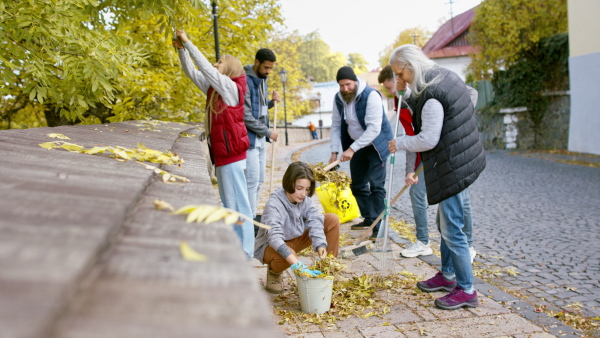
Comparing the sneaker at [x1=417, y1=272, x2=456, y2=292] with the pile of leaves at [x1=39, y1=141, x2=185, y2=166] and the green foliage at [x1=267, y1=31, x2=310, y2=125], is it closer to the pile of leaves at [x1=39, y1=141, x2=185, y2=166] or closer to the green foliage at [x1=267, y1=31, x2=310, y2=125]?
the pile of leaves at [x1=39, y1=141, x2=185, y2=166]

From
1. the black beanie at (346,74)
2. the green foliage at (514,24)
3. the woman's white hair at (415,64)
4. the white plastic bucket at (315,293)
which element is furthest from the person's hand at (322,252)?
the green foliage at (514,24)

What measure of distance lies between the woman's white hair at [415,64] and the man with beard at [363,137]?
226 centimetres

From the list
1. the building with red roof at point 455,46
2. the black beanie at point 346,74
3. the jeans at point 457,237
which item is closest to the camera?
the jeans at point 457,237

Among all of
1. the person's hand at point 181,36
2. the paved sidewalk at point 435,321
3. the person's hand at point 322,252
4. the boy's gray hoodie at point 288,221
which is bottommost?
the paved sidewalk at point 435,321

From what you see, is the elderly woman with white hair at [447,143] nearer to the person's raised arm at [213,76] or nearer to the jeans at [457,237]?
the jeans at [457,237]

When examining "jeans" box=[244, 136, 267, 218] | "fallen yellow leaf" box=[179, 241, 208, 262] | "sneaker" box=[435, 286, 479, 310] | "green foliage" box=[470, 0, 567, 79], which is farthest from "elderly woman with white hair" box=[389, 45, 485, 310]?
"green foliage" box=[470, 0, 567, 79]

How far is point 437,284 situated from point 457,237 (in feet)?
1.79

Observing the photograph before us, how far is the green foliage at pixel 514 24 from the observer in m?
19.7

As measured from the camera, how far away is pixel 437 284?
4.80 metres

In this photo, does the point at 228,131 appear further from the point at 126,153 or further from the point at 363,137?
the point at 126,153

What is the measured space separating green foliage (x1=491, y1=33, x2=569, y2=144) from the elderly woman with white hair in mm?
16548

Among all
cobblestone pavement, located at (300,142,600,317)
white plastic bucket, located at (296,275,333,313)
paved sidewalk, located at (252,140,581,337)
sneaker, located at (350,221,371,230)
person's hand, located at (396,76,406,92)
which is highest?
person's hand, located at (396,76,406,92)

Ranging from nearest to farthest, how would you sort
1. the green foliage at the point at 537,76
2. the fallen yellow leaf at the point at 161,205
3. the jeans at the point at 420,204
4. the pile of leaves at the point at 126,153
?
1. the fallen yellow leaf at the point at 161,205
2. the pile of leaves at the point at 126,153
3. the jeans at the point at 420,204
4. the green foliage at the point at 537,76

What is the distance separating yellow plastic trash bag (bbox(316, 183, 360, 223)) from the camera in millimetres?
7172
